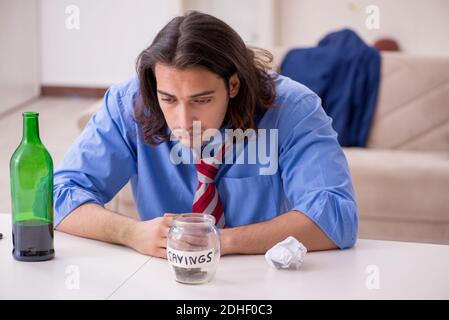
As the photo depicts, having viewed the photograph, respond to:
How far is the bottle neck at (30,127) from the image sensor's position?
5.06ft

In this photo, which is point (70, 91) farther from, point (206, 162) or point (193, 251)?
point (193, 251)

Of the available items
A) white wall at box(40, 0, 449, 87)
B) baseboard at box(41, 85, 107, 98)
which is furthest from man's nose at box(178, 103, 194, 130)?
baseboard at box(41, 85, 107, 98)

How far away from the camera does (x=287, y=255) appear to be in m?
1.54

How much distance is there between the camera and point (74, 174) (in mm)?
1914

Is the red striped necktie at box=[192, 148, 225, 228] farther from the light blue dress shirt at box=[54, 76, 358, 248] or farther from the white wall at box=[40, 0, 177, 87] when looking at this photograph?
the white wall at box=[40, 0, 177, 87]

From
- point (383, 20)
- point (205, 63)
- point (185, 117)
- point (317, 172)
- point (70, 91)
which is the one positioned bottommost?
point (70, 91)

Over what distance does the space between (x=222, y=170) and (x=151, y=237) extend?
0.36 meters

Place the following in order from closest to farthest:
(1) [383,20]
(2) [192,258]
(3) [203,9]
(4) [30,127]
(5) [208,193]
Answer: (2) [192,258], (4) [30,127], (5) [208,193], (1) [383,20], (3) [203,9]

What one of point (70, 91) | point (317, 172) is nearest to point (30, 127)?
point (317, 172)

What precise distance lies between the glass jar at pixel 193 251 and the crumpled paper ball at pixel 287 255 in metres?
0.12

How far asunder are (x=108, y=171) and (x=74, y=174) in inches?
A: 3.3

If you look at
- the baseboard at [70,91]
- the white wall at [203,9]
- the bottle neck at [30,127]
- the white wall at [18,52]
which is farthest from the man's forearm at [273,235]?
the baseboard at [70,91]

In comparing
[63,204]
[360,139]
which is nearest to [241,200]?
[63,204]
